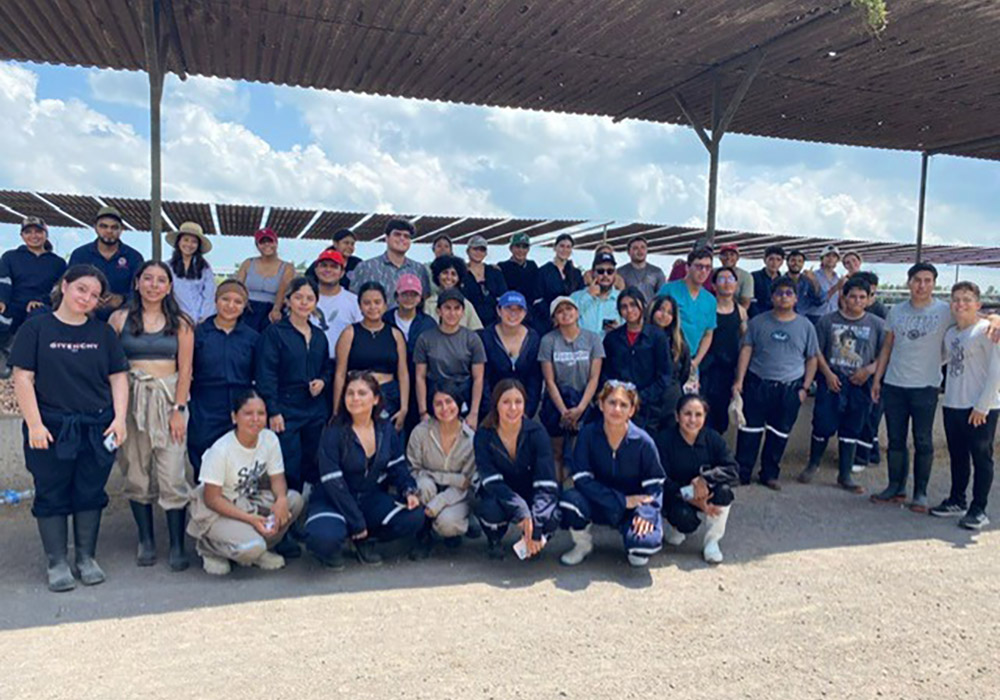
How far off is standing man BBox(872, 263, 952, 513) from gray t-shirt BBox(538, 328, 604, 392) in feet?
7.84

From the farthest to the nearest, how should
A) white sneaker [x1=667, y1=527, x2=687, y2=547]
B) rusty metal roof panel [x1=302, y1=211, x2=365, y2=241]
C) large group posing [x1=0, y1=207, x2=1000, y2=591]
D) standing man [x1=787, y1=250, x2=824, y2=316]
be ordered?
rusty metal roof panel [x1=302, y1=211, x2=365, y2=241], standing man [x1=787, y1=250, x2=824, y2=316], white sneaker [x1=667, y1=527, x2=687, y2=547], large group posing [x1=0, y1=207, x2=1000, y2=591]

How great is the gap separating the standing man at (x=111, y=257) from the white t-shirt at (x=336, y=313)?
4.99 ft

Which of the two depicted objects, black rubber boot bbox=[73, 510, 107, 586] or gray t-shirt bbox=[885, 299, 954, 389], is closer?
black rubber boot bbox=[73, 510, 107, 586]

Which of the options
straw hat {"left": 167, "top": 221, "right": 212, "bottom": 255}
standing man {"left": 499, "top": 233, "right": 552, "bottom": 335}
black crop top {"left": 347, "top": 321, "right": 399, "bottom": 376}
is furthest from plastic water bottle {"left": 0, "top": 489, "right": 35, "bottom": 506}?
standing man {"left": 499, "top": 233, "right": 552, "bottom": 335}

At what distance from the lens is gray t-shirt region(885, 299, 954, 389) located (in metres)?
5.19

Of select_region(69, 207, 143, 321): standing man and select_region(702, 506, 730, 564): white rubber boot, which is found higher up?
select_region(69, 207, 143, 321): standing man

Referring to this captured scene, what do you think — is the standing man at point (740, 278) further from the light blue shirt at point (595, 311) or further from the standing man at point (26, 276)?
the standing man at point (26, 276)

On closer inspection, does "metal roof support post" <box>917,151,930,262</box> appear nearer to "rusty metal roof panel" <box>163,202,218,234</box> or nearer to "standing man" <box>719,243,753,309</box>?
"standing man" <box>719,243,753,309</box>

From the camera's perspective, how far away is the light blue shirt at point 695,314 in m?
5.63

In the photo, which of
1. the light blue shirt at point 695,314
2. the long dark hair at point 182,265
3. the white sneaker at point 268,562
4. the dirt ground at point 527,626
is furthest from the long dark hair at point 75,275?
the light blue shirt at point 695,314

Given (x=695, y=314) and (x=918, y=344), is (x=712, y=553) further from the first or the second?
(x=918, y=344)

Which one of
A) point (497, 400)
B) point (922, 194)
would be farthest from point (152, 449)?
point (922, 194)

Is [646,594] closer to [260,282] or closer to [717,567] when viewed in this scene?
[717,567]

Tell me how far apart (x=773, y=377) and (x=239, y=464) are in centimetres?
414
